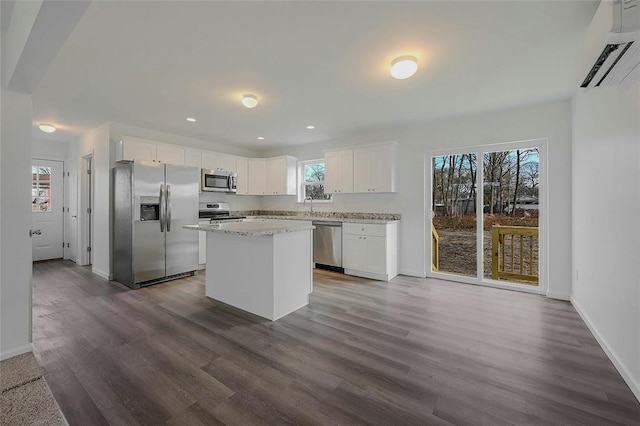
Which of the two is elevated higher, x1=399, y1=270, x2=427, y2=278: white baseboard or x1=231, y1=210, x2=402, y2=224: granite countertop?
x1=231, y1=210, x2=402, y2=224: granite countertop

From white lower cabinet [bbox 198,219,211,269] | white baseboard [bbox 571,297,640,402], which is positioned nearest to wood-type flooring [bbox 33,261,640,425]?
white baseboard [bbox 571,297,640,402]

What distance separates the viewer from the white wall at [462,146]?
3.49 meters

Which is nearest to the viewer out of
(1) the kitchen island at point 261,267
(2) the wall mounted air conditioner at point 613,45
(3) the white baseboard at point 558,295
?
(2) the wall mounted air conditioner at point 613,45

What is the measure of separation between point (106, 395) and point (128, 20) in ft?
8.13

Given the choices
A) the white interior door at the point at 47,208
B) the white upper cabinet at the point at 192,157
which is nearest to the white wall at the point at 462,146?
the white upper cabinet at the point at 192,157

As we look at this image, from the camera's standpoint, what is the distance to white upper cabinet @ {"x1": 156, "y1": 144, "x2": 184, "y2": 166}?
15.1 ft

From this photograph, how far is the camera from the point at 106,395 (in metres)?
1.73

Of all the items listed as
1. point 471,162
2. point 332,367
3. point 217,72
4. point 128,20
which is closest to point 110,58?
point 128,20

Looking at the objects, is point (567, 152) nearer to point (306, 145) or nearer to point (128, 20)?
point (306, 145)

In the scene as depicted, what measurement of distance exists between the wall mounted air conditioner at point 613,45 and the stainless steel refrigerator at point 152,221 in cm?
475

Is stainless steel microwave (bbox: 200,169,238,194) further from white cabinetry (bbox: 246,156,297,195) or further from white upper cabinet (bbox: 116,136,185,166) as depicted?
white cabinetry (bbox: 246,156,297,195)

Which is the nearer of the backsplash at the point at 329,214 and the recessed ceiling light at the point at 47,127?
the recessed ceiling light at the point at 47,127

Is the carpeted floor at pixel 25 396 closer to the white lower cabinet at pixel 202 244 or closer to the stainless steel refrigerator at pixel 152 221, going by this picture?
the stainless steel refrigerator at pixel 152 221

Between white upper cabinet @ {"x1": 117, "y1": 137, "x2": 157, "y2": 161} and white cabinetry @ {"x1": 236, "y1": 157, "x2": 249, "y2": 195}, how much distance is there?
170 cm
